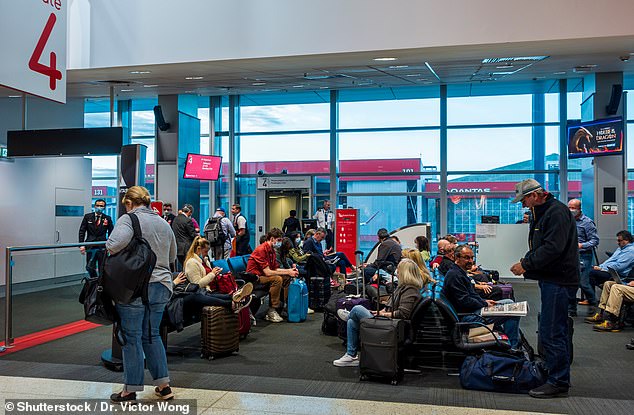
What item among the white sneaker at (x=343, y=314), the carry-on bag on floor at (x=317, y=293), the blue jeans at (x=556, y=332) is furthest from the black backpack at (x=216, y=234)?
the blue jeans at (x=556, y=332)

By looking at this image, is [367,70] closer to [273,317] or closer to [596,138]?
[596,138]

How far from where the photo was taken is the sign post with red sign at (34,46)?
4355 mm

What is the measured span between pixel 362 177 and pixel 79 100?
280 inches

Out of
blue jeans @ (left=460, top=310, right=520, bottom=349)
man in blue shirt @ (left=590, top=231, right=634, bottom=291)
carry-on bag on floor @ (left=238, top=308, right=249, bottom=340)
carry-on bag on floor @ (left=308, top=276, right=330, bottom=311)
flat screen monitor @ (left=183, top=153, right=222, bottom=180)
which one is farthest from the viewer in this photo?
flat screen monitor @ (left=183, top=153, right=222, bottom=180)

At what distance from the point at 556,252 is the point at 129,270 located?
3.23 m

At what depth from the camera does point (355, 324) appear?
17.5 ft

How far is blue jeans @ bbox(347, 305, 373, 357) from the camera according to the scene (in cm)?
526

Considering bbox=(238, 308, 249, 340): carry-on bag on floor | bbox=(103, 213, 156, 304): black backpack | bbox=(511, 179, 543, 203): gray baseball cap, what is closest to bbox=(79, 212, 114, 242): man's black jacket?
bbox=(238, 308, 249, 340): carry-on bag on floor

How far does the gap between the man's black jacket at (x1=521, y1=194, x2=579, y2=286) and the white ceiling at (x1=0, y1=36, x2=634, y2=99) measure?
4251 millimetres

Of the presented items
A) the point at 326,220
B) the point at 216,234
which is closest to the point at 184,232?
the point at 216,234

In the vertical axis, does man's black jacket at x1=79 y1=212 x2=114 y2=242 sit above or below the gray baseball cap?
below

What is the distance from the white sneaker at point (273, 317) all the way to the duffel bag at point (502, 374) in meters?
3.51

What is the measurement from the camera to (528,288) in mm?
11734

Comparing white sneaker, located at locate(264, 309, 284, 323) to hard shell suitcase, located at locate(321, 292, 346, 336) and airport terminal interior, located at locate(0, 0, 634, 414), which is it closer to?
airport terminal interior, located at locate(0, 0, 634, 414)
